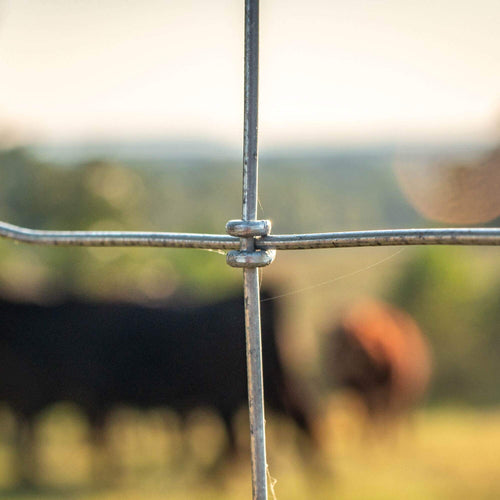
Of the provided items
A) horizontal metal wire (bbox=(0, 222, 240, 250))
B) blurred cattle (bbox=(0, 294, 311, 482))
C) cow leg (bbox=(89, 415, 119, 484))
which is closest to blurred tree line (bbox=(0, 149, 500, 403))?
blurred cattle (bbox=(0, 294, 311, 482))

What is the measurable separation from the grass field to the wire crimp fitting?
1719mm

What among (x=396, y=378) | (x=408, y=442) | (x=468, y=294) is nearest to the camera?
(x=396, y=378)

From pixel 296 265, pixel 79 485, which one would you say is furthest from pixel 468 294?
pixel 296 265

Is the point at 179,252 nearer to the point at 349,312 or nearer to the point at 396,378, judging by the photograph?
the point at 349,312

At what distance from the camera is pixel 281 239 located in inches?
11.5

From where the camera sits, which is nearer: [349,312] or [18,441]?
[18,441]

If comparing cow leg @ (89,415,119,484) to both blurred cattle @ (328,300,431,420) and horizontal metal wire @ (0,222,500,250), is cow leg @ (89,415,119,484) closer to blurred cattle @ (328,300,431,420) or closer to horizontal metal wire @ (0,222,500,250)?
blurred cattle @ (328,300,431,420)

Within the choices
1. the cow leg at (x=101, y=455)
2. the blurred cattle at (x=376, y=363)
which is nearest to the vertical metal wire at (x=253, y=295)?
the cow leg at (x=101, y=455)

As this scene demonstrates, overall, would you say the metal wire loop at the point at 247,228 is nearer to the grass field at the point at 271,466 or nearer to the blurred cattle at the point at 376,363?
the grass field at the point at 271,466

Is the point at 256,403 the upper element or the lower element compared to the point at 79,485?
upper

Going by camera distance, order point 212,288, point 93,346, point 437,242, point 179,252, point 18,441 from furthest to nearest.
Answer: point 179,252 < point 212,288 < point 18,441 < point 93,346 < point 437,242

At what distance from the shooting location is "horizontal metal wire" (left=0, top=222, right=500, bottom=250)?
9.4 inches

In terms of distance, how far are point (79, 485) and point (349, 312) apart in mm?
1172

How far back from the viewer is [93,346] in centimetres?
195
